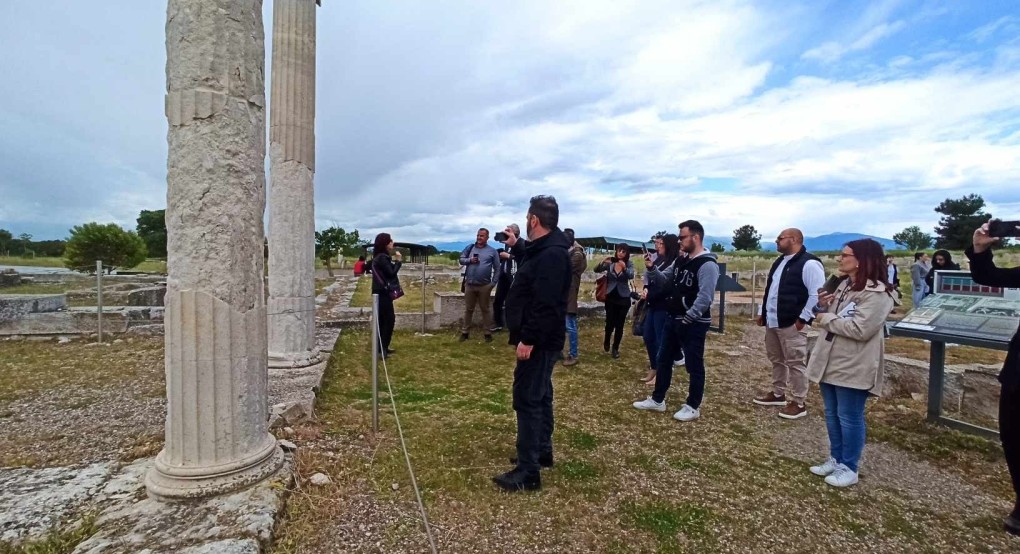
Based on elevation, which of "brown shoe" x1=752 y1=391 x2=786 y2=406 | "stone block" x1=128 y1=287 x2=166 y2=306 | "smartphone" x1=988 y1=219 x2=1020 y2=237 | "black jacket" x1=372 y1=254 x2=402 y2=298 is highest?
"smartphone" x1=988 y1=219 x2=1020 y2=237

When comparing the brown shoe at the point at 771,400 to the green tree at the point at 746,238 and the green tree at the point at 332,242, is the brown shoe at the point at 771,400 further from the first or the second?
the green tree at the point at 746,238

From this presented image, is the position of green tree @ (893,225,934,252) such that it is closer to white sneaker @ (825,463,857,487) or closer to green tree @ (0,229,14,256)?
white sneaker @ (825,463,857,487)

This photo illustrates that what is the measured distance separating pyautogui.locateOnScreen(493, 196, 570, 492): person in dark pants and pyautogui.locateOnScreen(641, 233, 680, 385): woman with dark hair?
2.69m

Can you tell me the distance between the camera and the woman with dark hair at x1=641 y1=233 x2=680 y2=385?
19.3 feet

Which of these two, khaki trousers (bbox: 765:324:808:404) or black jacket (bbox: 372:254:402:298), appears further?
black jacket (bbox: 372:254:402:298)

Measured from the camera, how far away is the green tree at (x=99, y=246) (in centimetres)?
2431

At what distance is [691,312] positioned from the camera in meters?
4.47

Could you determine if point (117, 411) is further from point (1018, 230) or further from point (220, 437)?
point (1018, 230)

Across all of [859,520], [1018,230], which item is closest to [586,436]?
[859,520]

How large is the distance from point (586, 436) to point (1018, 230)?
10.7 feet

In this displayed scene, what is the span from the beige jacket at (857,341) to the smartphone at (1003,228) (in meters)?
0.68

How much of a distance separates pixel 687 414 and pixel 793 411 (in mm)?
1234

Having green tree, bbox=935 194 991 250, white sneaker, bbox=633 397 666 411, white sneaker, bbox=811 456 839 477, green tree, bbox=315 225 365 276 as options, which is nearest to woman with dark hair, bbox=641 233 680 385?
white sneaker, bbox=633 397 666 411

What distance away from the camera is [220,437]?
286 centimetres
